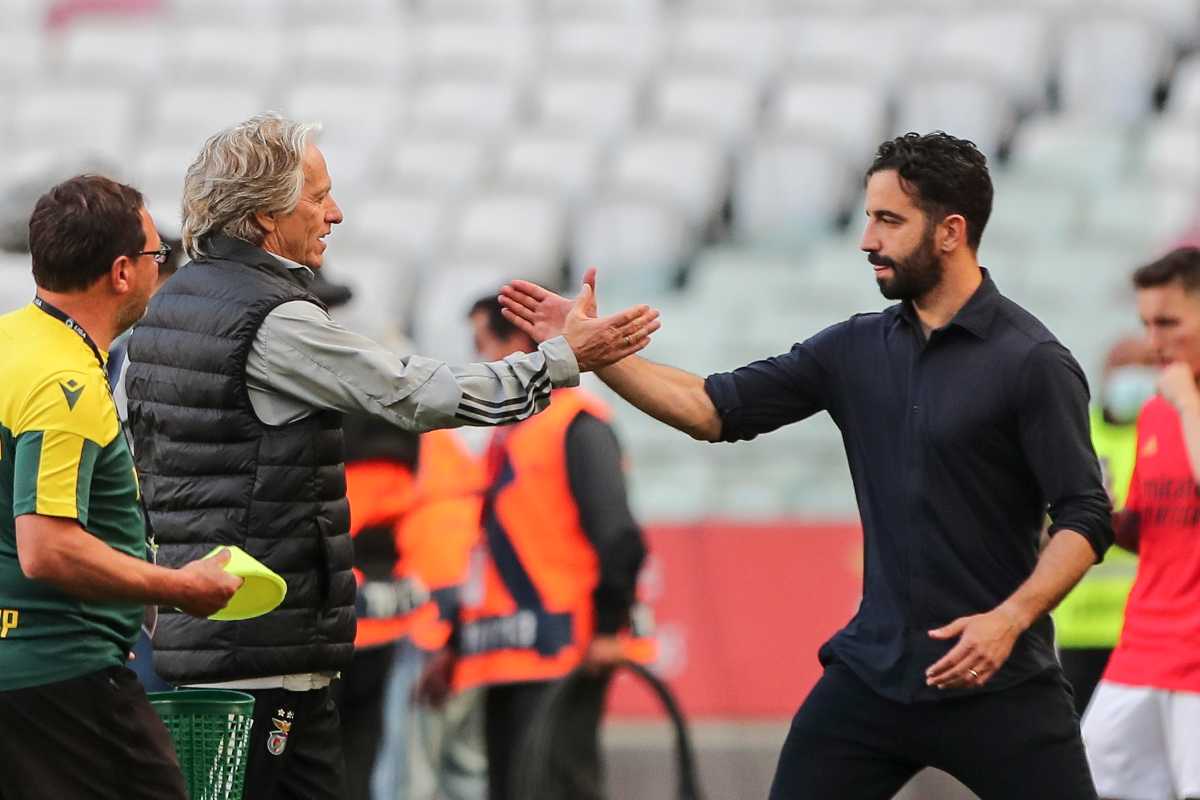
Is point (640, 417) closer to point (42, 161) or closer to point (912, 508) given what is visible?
point (42, 161)

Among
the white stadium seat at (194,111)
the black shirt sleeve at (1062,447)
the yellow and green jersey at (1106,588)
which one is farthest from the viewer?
the white stadium seat at (194,111)

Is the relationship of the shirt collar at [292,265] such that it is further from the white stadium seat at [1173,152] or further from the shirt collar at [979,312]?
the white stadium seat at [1173,152]

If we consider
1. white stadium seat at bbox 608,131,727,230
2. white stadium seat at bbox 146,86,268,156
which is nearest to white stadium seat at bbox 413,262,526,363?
white stadium seat at bbox 608,131,727,230

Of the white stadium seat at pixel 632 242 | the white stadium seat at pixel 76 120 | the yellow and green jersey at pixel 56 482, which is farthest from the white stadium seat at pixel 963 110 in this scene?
the yellow and green jersey at pixel 56 482

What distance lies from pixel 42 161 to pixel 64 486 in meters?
9.20

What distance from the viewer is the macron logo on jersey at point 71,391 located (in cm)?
370

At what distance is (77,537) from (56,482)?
104 millimetres

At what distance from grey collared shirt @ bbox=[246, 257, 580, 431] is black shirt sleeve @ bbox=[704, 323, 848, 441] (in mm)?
686

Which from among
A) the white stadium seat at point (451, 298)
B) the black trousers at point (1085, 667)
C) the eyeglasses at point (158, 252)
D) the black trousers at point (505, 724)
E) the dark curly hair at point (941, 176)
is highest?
the white stadium seat at point (451, 298)

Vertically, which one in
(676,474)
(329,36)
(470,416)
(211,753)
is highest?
(329,36)

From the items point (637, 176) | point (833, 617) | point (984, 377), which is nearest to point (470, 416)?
point (984, 377)

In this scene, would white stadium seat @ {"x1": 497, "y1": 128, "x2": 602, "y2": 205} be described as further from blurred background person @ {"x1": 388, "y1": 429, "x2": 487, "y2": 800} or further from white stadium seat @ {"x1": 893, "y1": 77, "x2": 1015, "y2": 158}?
blurred background person @ {"x1": 388, "y1": 429, "x2": 487, "y2": 800}

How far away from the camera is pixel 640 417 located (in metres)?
10.8

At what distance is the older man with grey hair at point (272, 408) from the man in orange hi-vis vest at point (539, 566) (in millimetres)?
2675
